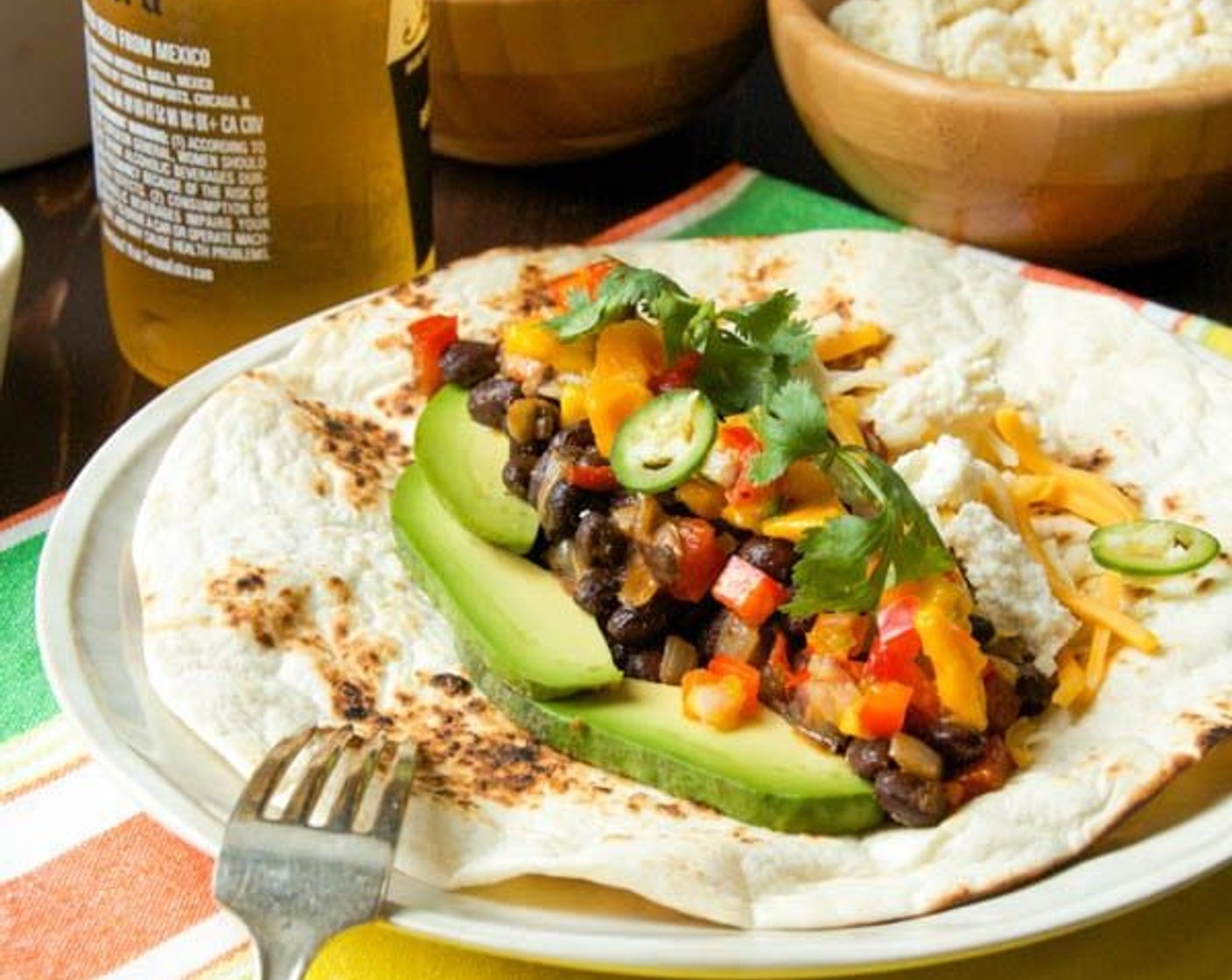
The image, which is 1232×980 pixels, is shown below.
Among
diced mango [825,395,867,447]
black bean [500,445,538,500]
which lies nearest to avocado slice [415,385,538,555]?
black bean [500,445,538,500]

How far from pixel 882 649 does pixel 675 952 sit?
1.83ft

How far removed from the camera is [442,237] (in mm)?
4496

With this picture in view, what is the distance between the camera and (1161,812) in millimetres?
2477

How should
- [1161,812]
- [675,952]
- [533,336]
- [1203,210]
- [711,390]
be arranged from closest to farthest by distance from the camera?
[675,952]
[1161,812]
[711,390]
[533,336]
[1203,210]

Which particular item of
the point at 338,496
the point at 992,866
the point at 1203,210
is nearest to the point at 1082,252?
the point at 1203,210

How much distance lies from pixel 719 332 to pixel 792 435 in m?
0.31

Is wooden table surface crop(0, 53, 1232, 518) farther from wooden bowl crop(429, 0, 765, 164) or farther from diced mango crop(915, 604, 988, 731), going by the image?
diced mango crop(915, 604, 988, 731)

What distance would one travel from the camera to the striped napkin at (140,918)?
95.3 inches

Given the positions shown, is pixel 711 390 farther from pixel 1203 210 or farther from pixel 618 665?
pixel 1203 210

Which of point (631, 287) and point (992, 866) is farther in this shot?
point (631, 287)

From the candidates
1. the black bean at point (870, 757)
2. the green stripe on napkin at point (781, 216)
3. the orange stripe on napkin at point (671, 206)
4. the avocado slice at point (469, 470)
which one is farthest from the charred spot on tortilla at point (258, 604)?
the green stripe on napkin at point (781, 216)

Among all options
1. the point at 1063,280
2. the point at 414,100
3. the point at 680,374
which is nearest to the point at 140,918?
the point at 680,374

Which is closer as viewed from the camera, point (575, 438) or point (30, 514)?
point (575, 438)

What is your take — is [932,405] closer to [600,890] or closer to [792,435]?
[792,435]
